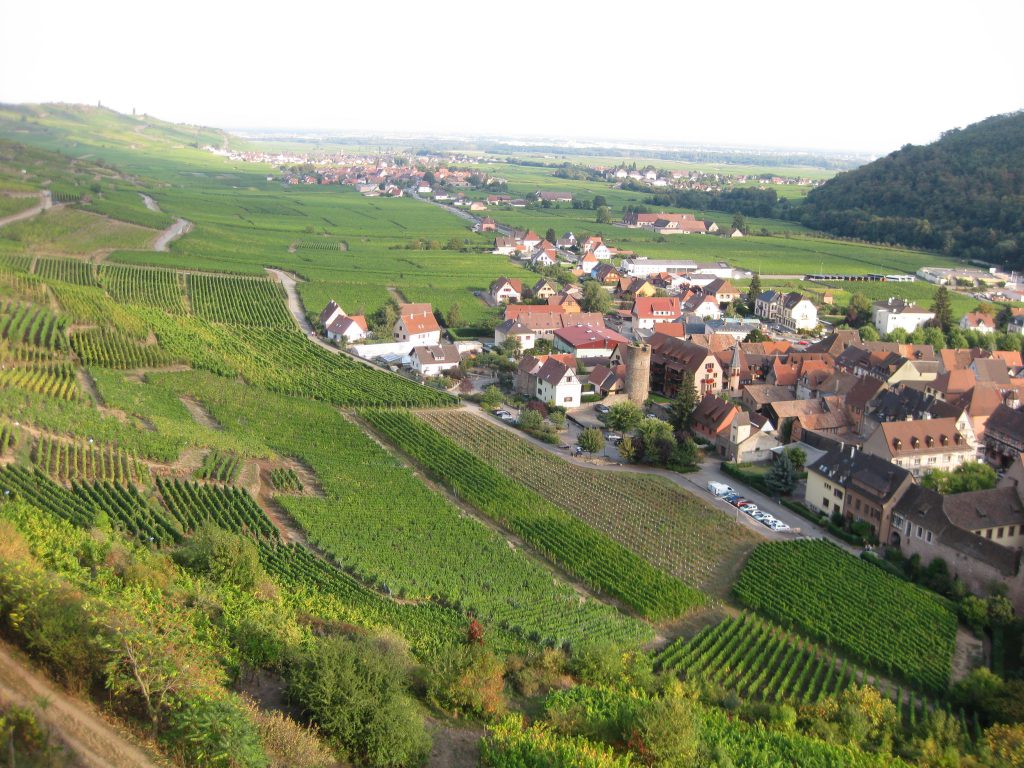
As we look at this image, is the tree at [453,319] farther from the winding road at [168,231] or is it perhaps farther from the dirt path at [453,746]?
the dirt path at [453,746]

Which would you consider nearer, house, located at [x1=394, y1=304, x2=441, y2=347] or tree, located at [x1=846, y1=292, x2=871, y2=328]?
house, located at [x1=394, y1=304, x2=441, y2=347]

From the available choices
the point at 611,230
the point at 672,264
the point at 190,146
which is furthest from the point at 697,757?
the point at 190,146

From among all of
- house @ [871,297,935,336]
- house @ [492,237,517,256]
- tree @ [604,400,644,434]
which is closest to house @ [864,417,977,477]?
tree @ [604,400,644,434]

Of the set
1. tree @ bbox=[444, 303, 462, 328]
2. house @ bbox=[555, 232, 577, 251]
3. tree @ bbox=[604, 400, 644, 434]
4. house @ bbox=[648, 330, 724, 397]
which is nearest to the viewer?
tree @ bbox=[604, 400, 644, 434]

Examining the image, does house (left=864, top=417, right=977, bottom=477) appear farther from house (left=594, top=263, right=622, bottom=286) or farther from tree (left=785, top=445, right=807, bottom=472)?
house (left=594, top=263, right=622, bottom=286)

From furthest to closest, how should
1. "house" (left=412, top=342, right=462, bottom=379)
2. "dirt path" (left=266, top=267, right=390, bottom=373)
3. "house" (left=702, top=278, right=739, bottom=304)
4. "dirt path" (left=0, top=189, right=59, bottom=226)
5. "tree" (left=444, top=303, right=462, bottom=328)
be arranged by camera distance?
"dirt path" (left=0, top=189, right=59, bottom=226)
"house" (left=702, top=278, right=739, bottom=304)
"tree" (left=444, top=303, right=462, bottom=328)
"dirt path" (left=266, top=267, right=390, bottom=373)
"house" (left=412, top=342, right=462, bottom=379)

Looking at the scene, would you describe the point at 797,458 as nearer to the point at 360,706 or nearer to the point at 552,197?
the point at 360,706

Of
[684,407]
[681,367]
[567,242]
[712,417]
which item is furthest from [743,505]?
[567,242]

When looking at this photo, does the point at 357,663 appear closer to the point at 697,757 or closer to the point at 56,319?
the point at 697,757
